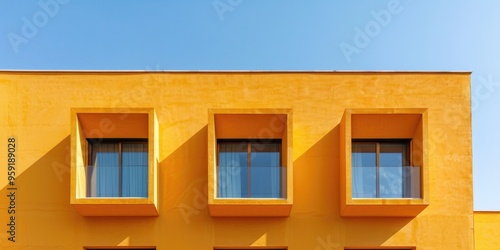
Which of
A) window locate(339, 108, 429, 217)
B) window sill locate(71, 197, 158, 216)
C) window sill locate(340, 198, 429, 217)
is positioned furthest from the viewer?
window locate(339, 108, 429, 217)

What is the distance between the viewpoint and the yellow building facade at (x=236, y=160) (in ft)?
39.8

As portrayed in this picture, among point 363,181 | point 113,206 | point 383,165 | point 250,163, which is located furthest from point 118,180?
point 383,165

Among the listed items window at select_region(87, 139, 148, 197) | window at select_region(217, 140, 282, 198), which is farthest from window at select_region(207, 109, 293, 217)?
window at select_region(87, 139, 148, 197)

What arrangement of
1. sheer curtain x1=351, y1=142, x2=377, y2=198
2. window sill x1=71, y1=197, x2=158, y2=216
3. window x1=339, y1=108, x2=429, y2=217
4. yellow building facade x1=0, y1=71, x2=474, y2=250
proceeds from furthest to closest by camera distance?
1. sheer curtain x1=351, y1=142, x2=377, y2=198
2. yellow building facade x1=0, y1=71, x2=474, y2=250
3. window x1=339, y1=108, x2=429, y2=217
4. window sill x1=71, y1=197, x2=158, y2=216

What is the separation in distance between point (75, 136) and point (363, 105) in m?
7.70

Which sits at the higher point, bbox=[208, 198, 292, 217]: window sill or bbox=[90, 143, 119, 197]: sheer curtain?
bbox=[90, 143, 119, 197]: sheer curtain

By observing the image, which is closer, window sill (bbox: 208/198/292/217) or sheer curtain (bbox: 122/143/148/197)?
window sill (bbox: 208/198/292/217)

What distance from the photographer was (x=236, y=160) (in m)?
13.1

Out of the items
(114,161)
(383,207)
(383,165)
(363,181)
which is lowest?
(383,207)

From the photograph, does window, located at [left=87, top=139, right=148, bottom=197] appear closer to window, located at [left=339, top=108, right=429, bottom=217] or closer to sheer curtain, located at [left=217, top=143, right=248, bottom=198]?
Result: sheer curtain, located at [left=217, top=143, right=248, bottom=198]

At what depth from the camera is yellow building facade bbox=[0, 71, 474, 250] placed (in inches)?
478

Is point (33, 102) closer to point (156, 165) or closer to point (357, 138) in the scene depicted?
point (156, 165)

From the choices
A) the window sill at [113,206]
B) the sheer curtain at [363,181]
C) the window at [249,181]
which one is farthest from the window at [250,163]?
the sheer curtain at [363,181]

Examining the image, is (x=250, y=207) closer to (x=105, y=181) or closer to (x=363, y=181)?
(x=363, y=181)
